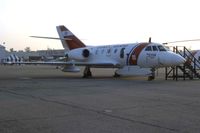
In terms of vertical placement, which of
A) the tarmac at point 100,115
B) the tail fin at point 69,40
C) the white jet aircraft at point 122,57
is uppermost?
the tail fin at point 69,40

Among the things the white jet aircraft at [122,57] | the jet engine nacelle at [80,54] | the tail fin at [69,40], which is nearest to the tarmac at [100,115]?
the white jet aircraft at [122,57]

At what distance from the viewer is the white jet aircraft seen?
76.0ft

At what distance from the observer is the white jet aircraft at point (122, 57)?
76.0ft

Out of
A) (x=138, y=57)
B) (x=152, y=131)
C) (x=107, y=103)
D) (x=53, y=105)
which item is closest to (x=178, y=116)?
(x=152, y=131)

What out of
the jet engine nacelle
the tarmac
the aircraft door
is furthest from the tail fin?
the tarmac

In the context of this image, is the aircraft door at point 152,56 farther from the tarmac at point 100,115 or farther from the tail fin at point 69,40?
the tarmac at point 100,115

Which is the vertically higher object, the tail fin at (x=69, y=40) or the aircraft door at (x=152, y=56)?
the tail fin at (x=69, y=40)

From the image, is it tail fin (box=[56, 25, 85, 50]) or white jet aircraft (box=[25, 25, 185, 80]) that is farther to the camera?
tail fin (box=[56, 25, 85, 50])

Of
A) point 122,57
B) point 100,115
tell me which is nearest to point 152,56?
point 122,57

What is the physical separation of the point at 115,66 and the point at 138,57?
2.59m

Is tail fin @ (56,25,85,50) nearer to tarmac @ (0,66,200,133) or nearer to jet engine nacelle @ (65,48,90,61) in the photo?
jet engine nacelle @ (65,48,90,61)

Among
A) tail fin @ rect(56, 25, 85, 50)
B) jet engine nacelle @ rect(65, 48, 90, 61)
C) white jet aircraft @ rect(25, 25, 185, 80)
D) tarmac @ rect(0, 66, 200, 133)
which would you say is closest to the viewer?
tarmac @ rect(0, 66, 200, 133)

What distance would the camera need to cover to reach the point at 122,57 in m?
25.8

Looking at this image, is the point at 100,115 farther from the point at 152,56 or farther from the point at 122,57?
the point at 122,57
